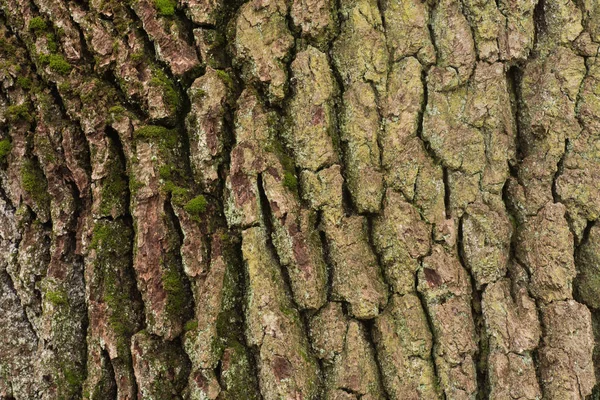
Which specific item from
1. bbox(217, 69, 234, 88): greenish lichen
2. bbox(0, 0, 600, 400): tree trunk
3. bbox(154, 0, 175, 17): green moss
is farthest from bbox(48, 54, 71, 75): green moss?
bbox(217, 69, 234, 88): greenish lichen

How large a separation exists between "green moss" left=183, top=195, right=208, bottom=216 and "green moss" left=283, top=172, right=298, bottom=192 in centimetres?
46

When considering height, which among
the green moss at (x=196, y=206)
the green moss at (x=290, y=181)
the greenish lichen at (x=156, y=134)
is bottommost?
the green moss at (x=196, y=206)

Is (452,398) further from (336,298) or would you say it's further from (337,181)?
(337,181)

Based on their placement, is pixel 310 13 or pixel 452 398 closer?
pixel 452 398

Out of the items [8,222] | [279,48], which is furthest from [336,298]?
[8,222]

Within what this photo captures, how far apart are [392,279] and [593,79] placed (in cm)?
163

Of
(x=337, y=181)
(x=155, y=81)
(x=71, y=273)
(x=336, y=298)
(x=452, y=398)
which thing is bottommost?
(x=452, y=398)

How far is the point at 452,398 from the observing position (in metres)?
2.91

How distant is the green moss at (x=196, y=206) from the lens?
3.03 meters

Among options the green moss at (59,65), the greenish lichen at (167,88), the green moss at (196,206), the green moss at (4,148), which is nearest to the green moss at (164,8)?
the greenish lichen at (167,88)

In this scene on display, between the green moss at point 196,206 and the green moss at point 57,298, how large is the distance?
887 mm

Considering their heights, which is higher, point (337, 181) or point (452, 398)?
point (337, 181)

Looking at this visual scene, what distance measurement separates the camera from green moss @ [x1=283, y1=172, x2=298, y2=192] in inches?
120

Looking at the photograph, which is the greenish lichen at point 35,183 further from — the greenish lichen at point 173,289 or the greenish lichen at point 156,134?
the greenish lichen at point 173,289
